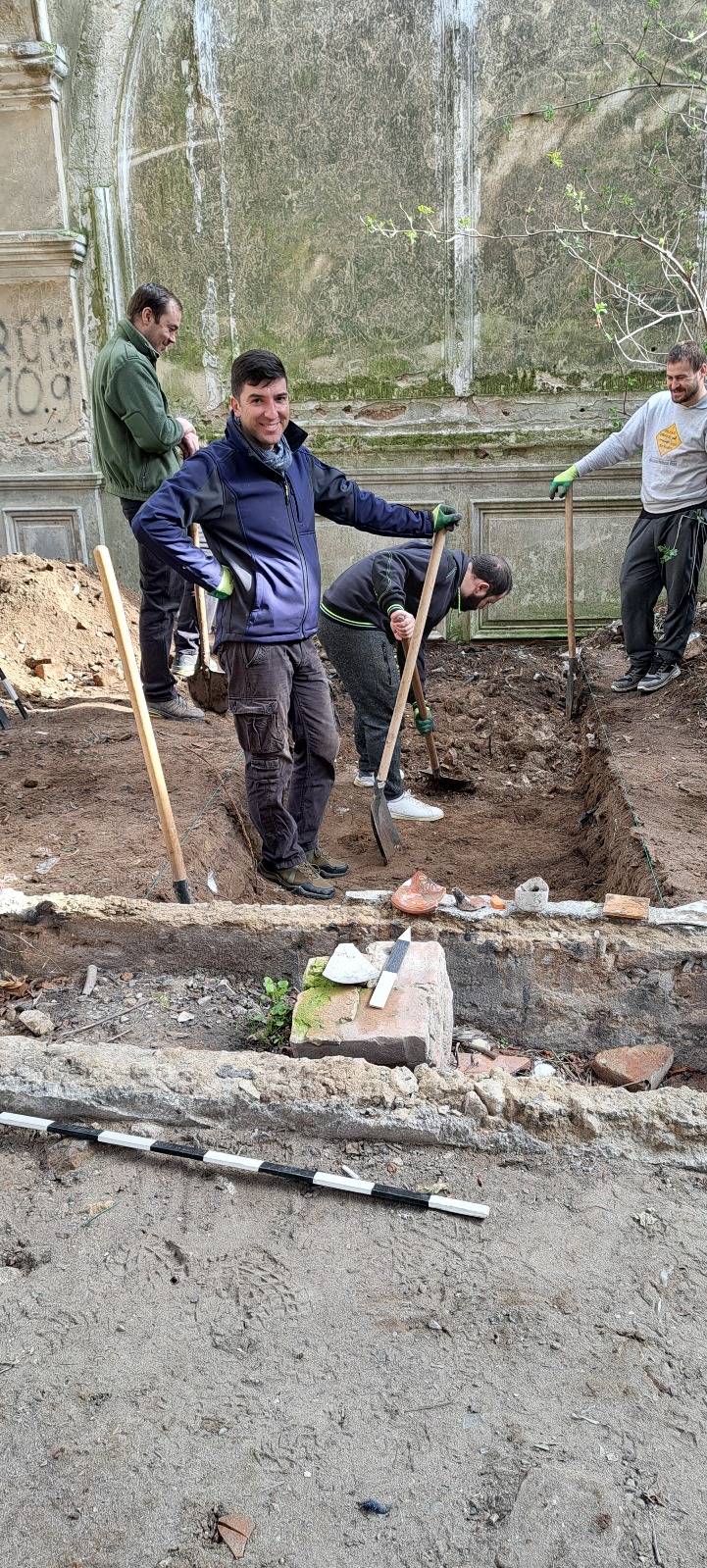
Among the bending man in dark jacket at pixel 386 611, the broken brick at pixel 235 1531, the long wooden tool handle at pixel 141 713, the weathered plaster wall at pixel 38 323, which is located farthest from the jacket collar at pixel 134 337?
the broken brick at pixel 235 1531

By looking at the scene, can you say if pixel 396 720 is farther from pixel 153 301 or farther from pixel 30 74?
pixel 30 74

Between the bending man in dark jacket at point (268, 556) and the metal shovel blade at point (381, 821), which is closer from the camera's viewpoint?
the bending man in dark jacket at point (268, 556)

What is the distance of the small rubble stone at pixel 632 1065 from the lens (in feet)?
9.32

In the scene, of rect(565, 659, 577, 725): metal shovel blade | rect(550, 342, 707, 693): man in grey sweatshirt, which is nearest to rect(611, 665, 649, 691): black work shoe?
rect(550, 342, 707, 693): man in grey sweatshirt

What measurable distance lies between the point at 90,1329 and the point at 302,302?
7.79 m

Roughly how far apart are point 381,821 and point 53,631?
11.7 feet

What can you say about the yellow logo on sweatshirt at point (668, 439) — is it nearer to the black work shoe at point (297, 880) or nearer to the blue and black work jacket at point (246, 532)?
the blue and black work jacket at point (246, 532)

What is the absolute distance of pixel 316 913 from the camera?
3311 millimetres

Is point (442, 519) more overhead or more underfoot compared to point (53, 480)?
more overhead

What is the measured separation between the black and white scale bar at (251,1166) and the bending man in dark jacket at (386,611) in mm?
2655

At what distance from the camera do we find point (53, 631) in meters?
7.11

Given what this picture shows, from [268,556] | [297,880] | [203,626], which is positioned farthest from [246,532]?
[203,626]

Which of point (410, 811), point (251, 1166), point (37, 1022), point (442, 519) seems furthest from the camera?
point (410, 811)

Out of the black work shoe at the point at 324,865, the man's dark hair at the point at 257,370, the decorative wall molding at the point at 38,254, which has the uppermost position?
the decorative wall molding at the point at 38,254
